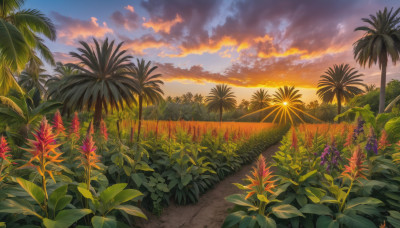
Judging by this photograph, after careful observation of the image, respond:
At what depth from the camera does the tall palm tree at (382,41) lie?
23750mm

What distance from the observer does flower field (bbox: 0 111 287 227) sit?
5.62 feet

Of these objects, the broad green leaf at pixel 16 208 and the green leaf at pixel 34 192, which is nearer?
the broad green leaf at pixel 16 208

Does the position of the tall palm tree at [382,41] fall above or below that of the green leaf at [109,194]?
Result: above

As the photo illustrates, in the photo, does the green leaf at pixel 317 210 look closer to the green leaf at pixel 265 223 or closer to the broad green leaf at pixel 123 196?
the green leaf at pixel 265 223

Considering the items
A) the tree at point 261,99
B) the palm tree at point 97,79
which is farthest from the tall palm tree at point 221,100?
the palm tree at point 97,79

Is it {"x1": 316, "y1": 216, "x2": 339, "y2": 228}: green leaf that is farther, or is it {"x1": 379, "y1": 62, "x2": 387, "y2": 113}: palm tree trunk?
{"x1": 379, "y1": 62, "x2": 387, "y2": 113}: palm tree trunk

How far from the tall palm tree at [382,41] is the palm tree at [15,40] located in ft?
113

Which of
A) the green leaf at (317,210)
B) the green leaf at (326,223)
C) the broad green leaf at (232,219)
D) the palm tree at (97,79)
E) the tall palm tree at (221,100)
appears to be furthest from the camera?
the tall palm tree at (221,100)

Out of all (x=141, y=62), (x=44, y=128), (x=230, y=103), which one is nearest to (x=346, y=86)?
(x=230, y=103)

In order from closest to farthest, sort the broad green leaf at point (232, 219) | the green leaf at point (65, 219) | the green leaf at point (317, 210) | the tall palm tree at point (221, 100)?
the green leaf at point (65, 219)
the green leaf at point (317, 210)
the broad green leaf at point (232, 219)
the tall palm tree at point (221, 100)

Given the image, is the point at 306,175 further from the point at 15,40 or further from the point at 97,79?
the point at 15,40

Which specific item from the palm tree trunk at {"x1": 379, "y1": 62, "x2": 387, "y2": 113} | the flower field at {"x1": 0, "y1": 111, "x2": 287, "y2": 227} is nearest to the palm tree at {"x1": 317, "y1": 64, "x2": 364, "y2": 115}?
the palm tree trunk at {"x1": 379, "y1": 62, "x2": 387, "y2": 113}

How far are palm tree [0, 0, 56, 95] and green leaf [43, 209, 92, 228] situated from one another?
559 inches

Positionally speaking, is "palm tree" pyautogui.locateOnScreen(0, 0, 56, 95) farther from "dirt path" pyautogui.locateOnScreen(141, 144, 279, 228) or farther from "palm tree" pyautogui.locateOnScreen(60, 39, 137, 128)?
→ "dirt path" pyautogui.locateOnScreen(141, 144, 279, 228)
